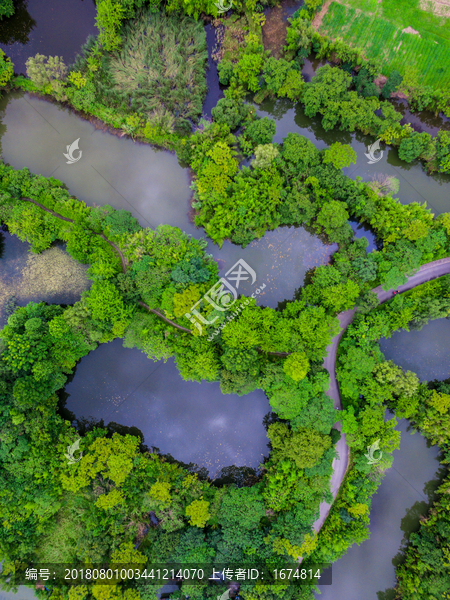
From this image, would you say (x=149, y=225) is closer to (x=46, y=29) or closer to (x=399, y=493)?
(x=46, y=29)

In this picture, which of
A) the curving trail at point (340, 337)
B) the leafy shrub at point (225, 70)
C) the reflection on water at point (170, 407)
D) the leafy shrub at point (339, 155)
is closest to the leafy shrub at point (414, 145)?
the leafy shrub at point (339, 155)

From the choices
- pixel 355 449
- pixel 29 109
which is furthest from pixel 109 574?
pixel 29 109

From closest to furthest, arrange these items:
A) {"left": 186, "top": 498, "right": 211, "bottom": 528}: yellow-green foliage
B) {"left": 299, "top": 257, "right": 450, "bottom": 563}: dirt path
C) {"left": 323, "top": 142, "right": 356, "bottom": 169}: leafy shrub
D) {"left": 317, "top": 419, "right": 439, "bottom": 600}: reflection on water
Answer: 1. {"left": 186, "top": 498, "right": 211, "bottom": 528}: yellow-green foliage
2. {"left": 323, "top": 142, "right": 356, "bottom": 169}: leafy shrub
3. {"left": 299, "top": 257, "right": 450, "bottom": 563}: dirt path
4. {"left": 317, "top": 419, "right": 439, "bottom": 600}: reflection on water

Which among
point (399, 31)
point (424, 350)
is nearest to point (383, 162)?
point (399, 31)

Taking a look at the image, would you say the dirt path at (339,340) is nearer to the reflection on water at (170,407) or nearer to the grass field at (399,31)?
the reflection on water at (170,407)

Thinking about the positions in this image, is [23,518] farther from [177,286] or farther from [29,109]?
[29,109]

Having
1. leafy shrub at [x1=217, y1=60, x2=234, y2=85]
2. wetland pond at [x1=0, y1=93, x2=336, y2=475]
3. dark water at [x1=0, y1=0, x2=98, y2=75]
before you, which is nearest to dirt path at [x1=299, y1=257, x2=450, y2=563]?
wetland pond at [x1=0, y1=93, x2=336, y2=475]

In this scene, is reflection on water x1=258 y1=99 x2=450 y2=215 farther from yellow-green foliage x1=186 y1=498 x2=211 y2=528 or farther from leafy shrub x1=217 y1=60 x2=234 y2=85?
yellow-green foliage x1=186 y1=498 x2=211 y2=528
